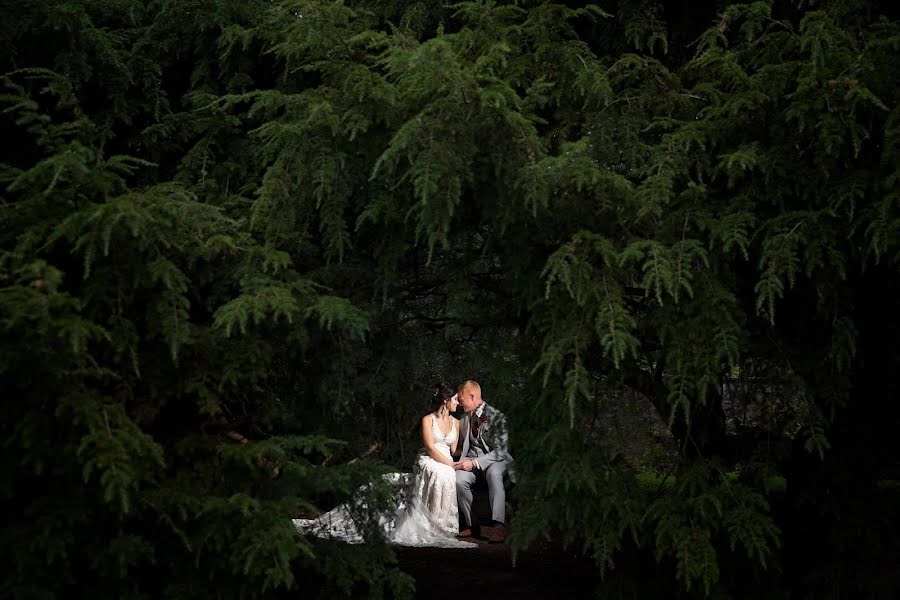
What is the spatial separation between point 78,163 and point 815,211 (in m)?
4.00

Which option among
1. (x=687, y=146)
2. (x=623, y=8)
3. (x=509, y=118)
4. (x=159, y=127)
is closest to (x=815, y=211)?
(x=687, y=146)

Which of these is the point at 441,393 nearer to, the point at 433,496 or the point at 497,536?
the point at 433,496

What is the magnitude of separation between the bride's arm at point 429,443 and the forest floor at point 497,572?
88cm

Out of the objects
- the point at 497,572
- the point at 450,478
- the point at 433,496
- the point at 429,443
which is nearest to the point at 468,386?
the point at 429,443

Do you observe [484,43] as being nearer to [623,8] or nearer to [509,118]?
[509,118]

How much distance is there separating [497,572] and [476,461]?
1.65 meters

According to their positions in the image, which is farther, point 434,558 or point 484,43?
point 434,558

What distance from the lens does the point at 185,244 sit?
562 cm

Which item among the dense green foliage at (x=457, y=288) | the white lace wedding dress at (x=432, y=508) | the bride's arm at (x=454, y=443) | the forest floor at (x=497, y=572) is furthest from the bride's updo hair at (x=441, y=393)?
the dense green foliage at (x=457, y=288)

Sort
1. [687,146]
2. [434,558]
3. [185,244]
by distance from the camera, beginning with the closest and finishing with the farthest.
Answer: [185,244] < [687,146] < [434,558]

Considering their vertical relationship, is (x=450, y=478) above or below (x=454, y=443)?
below

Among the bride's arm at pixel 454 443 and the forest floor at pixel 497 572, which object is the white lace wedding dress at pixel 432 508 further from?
the forest floor at pixel 497 572

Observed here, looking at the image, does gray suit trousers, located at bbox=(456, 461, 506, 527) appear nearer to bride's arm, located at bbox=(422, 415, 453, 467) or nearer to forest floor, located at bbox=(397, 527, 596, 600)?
bride's arm, located at bbox=(422, 415, 453, 467)

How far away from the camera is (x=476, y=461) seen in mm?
10531
